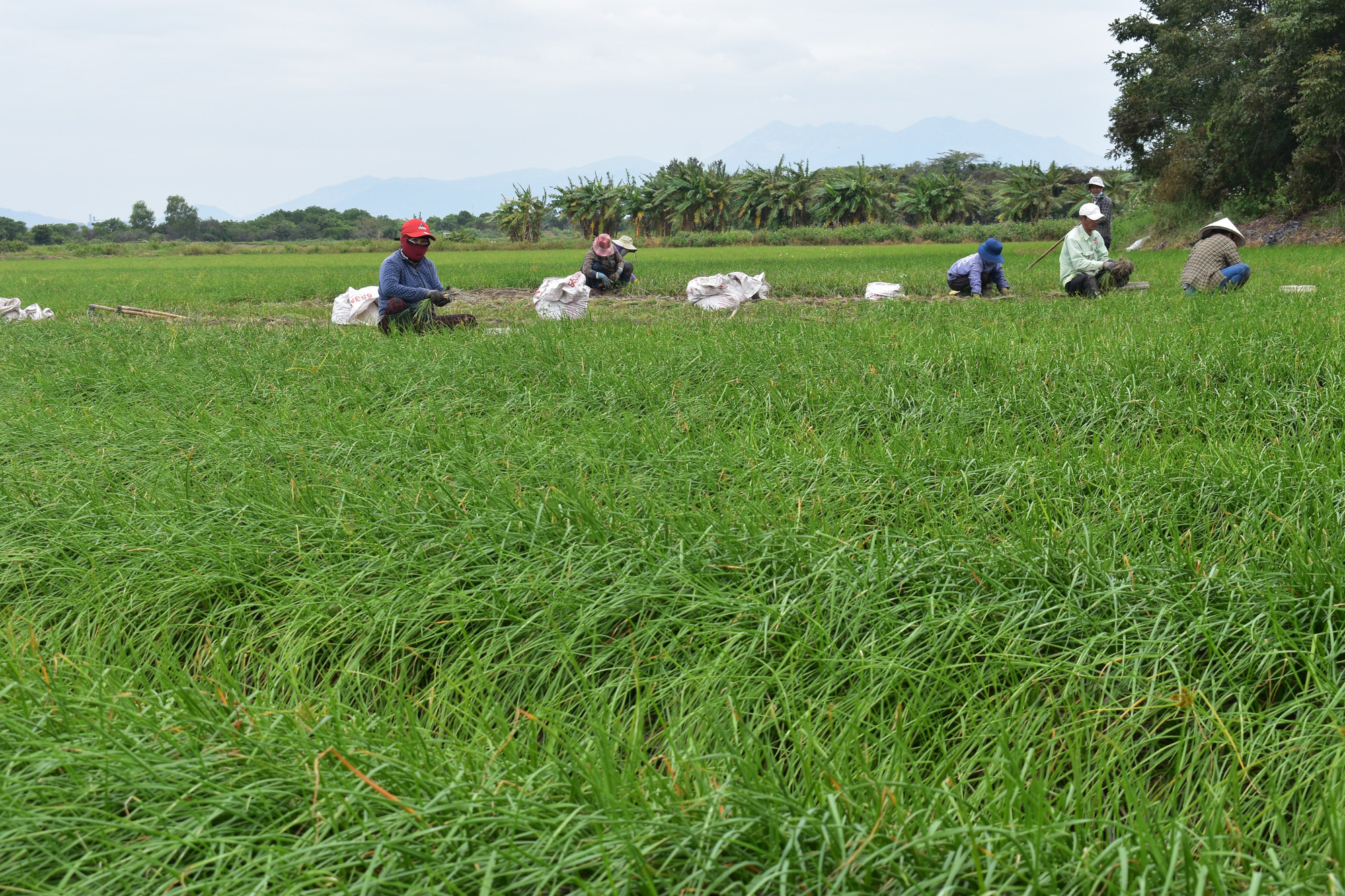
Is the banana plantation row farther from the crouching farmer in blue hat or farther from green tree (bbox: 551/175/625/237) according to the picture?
the crouching farmer in blue hat

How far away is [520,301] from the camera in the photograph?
11.9 metres

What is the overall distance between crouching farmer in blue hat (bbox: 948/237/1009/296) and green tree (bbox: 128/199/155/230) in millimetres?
83353

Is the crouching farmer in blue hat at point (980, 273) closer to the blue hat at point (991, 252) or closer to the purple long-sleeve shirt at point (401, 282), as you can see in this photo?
the blue hat at point (991, 252)

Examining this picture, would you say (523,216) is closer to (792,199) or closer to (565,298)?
(792,199)

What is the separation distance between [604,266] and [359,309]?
4.62 m

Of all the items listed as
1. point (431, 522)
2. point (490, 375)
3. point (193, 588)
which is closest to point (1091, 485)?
point (431, 522)

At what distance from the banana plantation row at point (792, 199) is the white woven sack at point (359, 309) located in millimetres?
41713

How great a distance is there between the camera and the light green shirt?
363 inches

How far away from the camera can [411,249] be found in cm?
784

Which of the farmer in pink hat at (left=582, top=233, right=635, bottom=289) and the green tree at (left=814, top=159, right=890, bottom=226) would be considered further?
the green tree at (left=814, top=159, right=890, bottom=226)

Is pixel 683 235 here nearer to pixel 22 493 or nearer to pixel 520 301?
pixel 520 301

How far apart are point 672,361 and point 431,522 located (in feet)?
8.61

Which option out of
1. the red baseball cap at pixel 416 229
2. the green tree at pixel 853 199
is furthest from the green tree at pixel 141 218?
the red baseball cap at pixel 416 229

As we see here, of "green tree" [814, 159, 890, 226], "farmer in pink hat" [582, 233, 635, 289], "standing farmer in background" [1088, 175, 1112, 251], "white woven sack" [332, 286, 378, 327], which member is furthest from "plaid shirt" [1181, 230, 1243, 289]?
"green tree" [814, 159, 890, 226]
